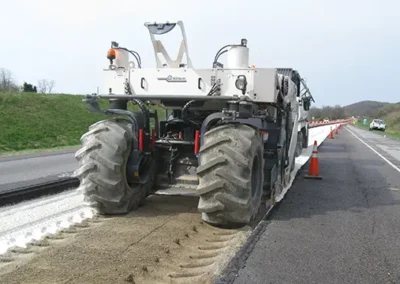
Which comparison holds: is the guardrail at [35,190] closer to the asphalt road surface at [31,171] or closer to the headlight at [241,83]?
the asphalt road surface at [31,171]

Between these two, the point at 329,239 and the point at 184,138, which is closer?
the point at 329,239

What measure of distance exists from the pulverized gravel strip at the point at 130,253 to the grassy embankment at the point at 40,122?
15.6 m

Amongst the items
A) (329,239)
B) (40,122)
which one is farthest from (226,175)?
(40,122)

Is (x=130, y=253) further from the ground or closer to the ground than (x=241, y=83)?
closer to the ground

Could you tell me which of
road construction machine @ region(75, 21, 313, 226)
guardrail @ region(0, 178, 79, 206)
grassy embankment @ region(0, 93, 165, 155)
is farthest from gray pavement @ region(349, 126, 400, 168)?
grassy embankment @ region(0, 93, 165, 155)

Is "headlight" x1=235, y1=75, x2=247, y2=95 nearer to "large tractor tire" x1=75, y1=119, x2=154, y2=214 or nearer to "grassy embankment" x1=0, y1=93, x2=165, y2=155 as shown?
"large tractor tire" x1=75, y1=119, x2=154, y2=214

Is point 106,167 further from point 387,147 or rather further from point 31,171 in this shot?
point 387,147

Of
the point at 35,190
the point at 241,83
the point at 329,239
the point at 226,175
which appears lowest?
the point at 329,239

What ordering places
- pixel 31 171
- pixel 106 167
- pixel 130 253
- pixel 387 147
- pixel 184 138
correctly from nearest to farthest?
pixel 130 253
pixel 106 167
pixel 184 138
pixel 31 171
pixel 387 147

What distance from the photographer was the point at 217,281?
4.08m

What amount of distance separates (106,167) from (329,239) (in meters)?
3.11

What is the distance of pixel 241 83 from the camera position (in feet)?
21.1

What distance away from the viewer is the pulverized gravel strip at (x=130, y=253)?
4309mm

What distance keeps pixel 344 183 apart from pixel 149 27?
20.1 ft
